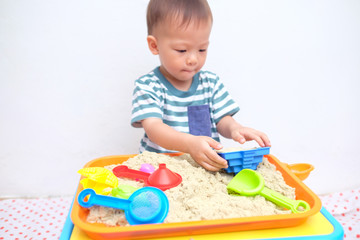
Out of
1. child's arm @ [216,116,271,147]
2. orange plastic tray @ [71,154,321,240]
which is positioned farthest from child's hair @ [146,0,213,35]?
orange plastic tray @ [71,154,321,240]

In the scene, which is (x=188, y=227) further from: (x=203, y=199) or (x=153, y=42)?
(x=153, y=42)

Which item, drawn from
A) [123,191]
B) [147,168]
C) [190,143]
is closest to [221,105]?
[190,143]

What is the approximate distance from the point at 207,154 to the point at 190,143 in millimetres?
64

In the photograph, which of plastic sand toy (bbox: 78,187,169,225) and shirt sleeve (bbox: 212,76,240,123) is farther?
shirt sleeve (bbox: 212,76,240,123)

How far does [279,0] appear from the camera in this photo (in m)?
1.23

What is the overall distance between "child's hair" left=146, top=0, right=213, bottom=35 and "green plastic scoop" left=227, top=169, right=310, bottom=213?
1.45ft

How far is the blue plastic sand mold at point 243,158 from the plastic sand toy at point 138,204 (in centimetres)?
20

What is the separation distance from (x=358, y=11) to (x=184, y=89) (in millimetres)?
937

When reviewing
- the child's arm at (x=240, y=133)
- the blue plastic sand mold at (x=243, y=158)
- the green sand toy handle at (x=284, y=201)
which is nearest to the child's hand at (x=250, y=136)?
the child's arm at (x=240, y=133)

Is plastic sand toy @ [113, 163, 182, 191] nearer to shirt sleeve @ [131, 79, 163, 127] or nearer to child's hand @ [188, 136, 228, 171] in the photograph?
child's hand @ [188, 136, 228, 171]

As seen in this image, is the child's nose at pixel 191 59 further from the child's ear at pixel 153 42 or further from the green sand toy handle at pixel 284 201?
the green sand toy handle at pixel 284 201

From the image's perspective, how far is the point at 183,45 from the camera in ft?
2.62

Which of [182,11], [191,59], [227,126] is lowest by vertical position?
[227,126]

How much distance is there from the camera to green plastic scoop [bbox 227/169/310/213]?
1.63ft
